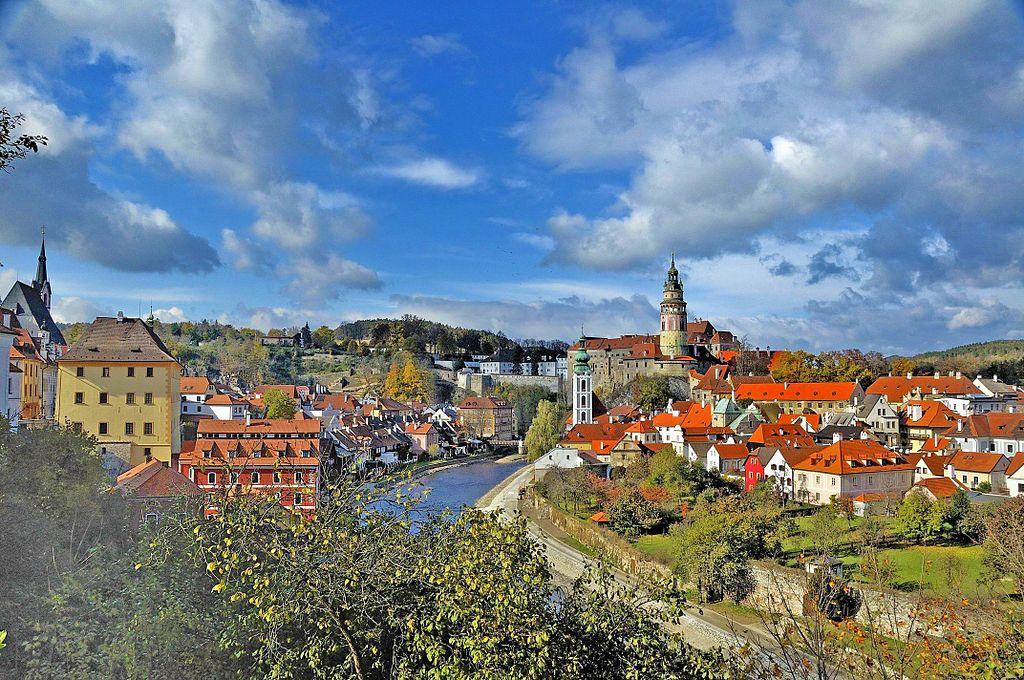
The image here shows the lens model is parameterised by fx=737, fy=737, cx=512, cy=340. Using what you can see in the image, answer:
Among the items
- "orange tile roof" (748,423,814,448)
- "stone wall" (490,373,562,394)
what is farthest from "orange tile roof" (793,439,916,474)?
"stone wall" (490,373,562,394)

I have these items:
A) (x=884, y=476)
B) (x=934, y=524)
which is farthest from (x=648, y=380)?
(x=934, y=524)

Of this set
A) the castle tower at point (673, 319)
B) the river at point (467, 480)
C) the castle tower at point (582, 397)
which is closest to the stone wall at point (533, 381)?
the castle tower at point (673, 319)

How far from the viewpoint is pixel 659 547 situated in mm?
17969

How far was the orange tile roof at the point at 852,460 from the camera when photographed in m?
21.1

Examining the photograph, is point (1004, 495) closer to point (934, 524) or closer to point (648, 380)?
point (934, 524)

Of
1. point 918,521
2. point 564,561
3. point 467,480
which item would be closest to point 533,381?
point 467,480

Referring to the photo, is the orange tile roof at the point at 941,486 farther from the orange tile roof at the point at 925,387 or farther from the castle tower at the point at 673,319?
the castle tower at the point at 673,319

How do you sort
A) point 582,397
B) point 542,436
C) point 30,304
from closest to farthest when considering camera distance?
point 30,304 → point 542,436 → point 582,397

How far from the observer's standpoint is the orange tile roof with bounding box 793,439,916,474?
21109 millimetres

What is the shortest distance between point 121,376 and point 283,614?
14.1m

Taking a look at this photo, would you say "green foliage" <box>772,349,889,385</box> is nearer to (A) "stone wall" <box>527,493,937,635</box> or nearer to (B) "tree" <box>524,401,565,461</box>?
(B) "tree" <box>524,401,565,461</box>

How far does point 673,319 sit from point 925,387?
21.3m

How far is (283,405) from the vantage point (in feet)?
115

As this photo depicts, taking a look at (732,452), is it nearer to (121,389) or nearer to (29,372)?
(121,389)
